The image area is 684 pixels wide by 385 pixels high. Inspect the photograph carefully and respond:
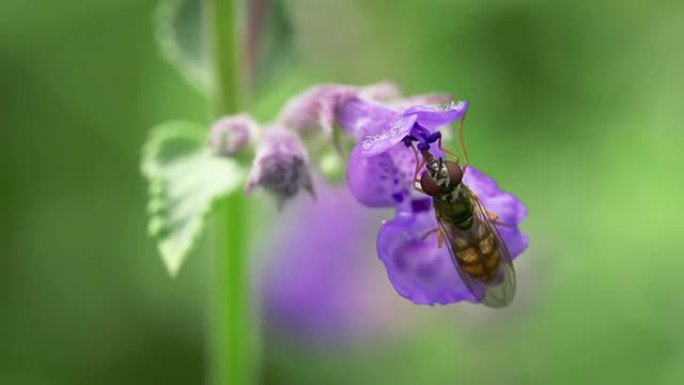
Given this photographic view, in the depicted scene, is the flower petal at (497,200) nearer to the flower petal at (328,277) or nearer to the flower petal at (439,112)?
the flower petal at (439,112)

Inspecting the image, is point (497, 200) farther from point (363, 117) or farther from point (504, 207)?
point (363, 117)

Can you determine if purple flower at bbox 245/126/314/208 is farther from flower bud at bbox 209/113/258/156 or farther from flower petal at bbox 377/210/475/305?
flower petal at bbox 377/210/475/305

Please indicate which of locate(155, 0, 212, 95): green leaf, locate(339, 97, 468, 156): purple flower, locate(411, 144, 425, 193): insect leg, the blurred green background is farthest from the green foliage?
the blurred green background

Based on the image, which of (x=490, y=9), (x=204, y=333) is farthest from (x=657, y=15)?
(x=204, y=333)

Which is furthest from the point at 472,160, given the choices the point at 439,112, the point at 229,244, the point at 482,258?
the point at 439,112

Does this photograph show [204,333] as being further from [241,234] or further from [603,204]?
[241,234]

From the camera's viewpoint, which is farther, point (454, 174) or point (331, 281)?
point (331, 281)
